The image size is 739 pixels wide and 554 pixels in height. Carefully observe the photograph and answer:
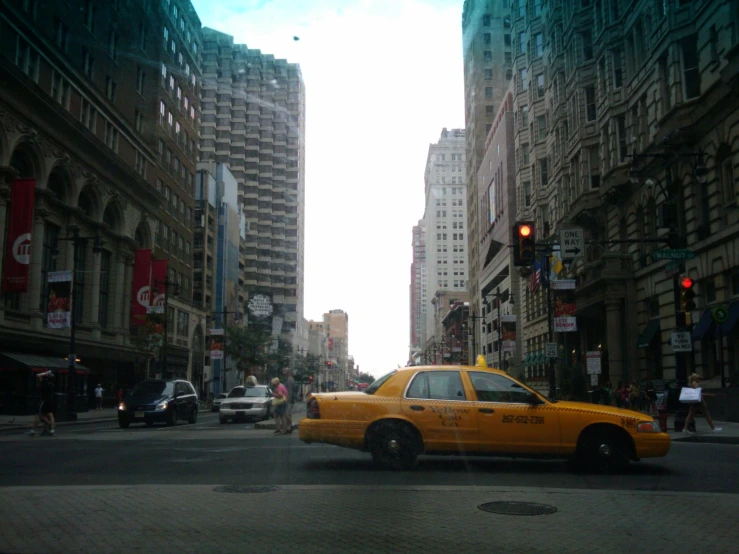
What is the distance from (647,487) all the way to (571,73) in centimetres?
4258

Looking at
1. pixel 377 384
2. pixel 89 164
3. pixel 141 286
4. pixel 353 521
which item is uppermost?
pixel 89 164

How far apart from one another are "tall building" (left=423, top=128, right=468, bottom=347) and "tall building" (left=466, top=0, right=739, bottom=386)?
105 meters

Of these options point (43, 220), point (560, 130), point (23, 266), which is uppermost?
point (560, 130)

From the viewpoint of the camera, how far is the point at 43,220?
4244 centimetres

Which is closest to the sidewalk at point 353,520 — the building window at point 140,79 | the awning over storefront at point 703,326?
the awning over storefront at point 703,326

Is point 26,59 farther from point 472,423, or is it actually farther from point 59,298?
point 472,423

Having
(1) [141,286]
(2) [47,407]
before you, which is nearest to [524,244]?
(2) [47,407]

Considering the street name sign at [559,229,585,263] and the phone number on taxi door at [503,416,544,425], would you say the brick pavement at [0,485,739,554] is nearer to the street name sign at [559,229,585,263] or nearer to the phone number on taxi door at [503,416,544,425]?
the phone number on taxi door at [503,416,544,425]

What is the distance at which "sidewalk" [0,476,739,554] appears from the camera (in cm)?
630

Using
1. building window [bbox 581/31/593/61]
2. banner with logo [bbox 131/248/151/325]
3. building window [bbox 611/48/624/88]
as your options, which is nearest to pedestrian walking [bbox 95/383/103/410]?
banner with logo [bbox 131/248/151/325]

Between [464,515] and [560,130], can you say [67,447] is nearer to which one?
[464,515]

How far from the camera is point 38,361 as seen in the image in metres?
39.2

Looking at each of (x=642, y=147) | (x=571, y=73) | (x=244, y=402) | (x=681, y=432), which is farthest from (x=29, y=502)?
(x=571, y=73)

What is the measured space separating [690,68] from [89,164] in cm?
3651
